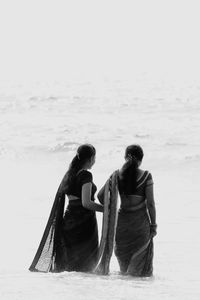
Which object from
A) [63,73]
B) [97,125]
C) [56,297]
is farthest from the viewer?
[63,73]

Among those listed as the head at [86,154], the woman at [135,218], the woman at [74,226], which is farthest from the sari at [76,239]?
the head at [86,154]

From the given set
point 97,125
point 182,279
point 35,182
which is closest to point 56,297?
point 182,279

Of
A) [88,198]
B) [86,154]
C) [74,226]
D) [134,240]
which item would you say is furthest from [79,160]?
[134,240]

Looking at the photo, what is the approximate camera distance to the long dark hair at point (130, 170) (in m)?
6.90

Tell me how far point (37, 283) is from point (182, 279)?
1.83 m

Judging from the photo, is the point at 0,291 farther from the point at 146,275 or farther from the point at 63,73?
the point at 63,73

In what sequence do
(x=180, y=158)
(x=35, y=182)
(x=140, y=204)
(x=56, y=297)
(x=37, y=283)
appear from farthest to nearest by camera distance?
(x=180, y=158) → (x=35, y=182) → (x=140, y=204) → (x=37, y=283) → (x=56, y=297)

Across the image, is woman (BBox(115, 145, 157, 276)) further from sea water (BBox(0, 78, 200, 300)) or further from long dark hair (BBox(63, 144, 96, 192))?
long dark hair (BBox(63, 144, 96, 192))

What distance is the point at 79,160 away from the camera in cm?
691

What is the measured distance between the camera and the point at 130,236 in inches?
280

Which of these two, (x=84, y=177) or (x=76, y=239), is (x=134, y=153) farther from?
(x=76, y=239)

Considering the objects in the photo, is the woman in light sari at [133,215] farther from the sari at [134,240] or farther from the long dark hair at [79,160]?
the long dark hair at [79,160]

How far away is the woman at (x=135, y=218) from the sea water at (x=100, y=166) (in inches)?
8.1

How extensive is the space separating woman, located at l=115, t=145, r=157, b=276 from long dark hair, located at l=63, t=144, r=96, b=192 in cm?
Answer: 34
